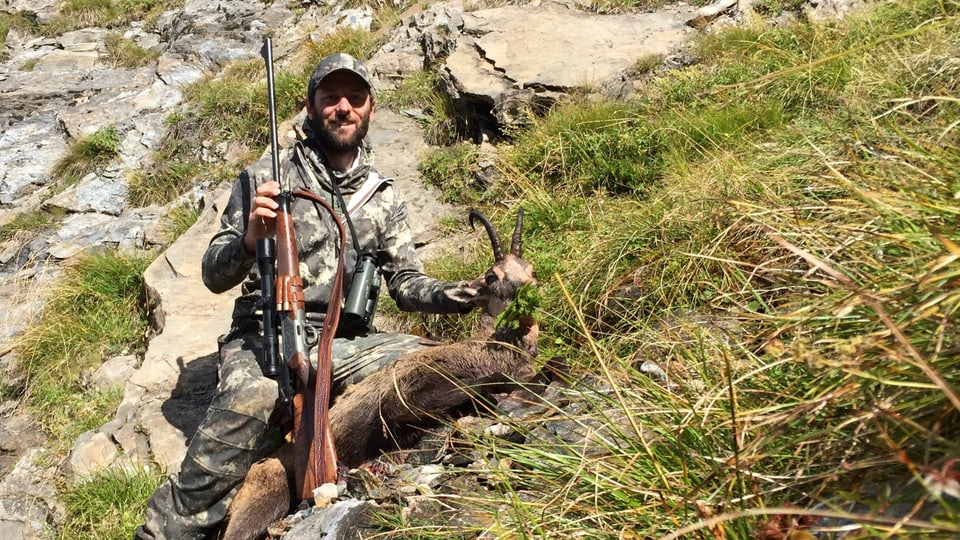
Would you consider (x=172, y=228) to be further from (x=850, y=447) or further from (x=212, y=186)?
(x=850, y=447)

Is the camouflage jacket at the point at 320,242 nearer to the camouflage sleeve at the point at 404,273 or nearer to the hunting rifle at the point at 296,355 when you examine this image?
the camouflage sleeve at the point at 404,273

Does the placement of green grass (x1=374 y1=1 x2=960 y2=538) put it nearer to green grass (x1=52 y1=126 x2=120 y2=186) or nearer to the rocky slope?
the rocky slope

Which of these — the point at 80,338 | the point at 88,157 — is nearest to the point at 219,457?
the point at 80,338

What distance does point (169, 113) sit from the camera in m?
11.2

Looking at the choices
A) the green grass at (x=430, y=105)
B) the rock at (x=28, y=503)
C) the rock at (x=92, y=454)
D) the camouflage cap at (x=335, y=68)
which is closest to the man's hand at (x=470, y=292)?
the camouflage cap at (x=335, y=68)

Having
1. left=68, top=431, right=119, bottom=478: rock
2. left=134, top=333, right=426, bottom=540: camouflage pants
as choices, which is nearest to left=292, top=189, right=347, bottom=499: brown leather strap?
left=134, top=333, right=426, bottom=540: camouflage pants

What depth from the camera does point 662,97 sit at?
6.79m

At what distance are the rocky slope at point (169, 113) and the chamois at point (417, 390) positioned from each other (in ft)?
4.47

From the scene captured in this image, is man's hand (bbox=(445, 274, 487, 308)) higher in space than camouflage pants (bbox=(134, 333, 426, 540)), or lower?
higher

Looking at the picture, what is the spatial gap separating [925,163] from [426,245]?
4980 mm

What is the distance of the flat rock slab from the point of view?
317 inches

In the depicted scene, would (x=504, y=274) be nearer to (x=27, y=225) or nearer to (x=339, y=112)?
(x=339, y=112)

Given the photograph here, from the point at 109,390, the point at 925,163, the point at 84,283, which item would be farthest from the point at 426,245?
the point at 925,163

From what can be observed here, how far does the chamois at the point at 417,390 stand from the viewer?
3.88 meters
